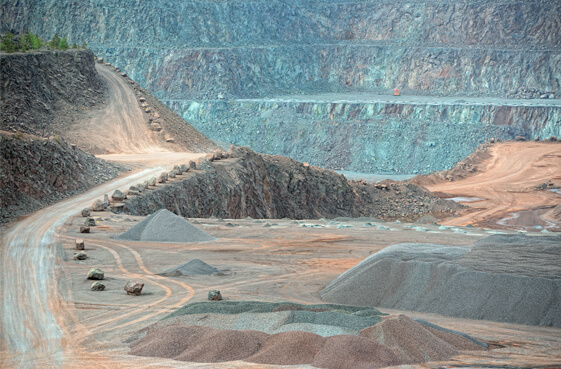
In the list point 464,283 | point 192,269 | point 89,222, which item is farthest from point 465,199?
point 464,283

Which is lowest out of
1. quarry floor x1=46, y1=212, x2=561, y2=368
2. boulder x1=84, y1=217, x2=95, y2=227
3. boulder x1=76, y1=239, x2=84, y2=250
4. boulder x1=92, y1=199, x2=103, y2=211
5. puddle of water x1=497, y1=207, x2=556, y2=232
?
puddle of water x1=497, y1=207, x2=556, y2=232

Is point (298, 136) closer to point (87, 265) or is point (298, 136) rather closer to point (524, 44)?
point (524, 44)

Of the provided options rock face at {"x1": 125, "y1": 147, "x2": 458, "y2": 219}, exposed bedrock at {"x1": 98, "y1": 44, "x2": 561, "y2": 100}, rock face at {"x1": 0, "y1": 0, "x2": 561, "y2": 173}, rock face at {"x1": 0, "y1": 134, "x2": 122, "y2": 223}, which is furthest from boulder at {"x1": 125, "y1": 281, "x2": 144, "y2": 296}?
exposed bedrock at {"x1": 98, "y1": 44, "x2": 561, "y2": 100}

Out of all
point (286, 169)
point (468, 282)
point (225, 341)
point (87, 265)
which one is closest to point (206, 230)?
point (87, 265)

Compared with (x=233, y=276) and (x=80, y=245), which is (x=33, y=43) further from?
(x=233, y=276)

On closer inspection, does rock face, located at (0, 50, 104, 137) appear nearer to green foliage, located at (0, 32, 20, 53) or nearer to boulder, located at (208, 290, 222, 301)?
green foliage, located at (0, 32, 20, 53)
